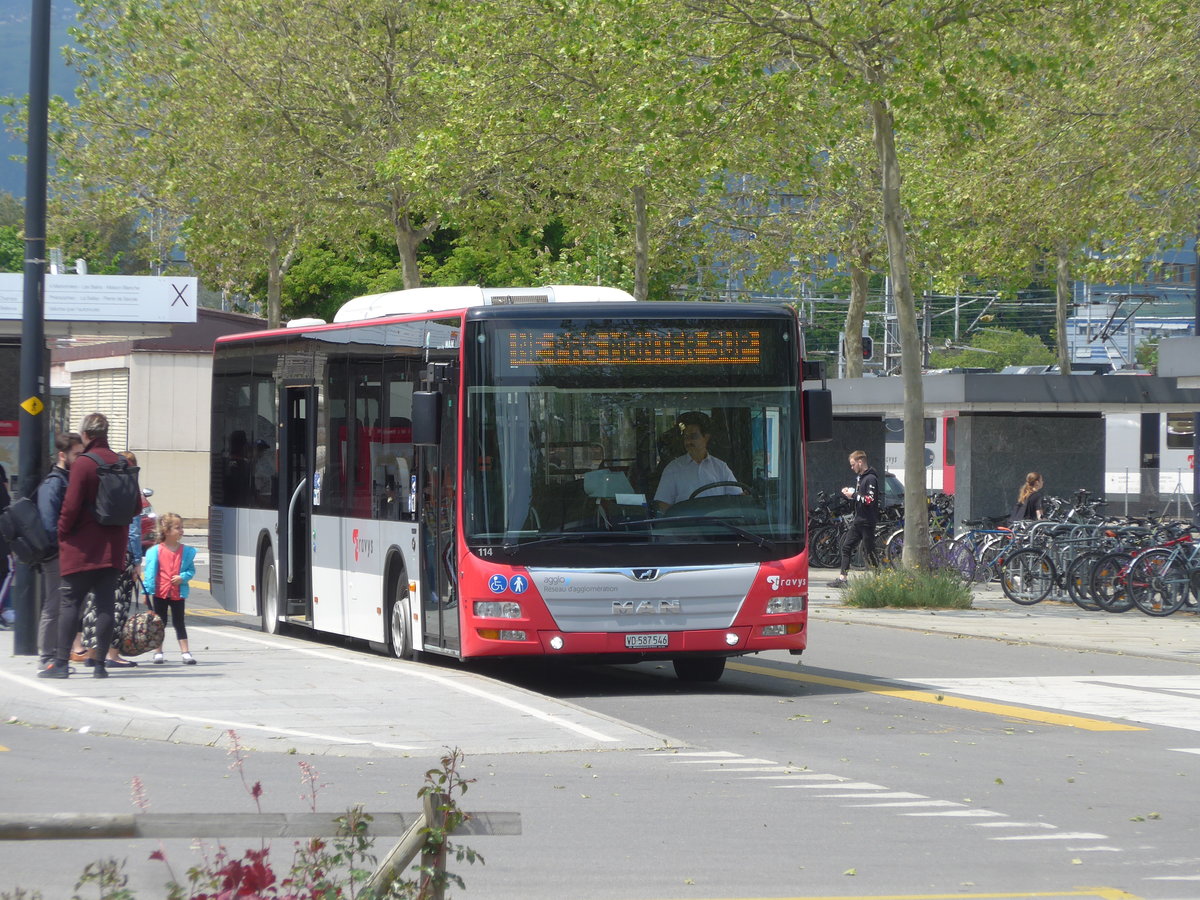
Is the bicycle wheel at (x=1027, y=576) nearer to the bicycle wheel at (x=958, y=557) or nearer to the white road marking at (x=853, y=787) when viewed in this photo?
the bicycle wheel at (x=958, y=557)

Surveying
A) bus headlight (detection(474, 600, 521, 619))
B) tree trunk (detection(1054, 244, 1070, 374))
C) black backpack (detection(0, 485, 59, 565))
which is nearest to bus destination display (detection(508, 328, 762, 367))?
bus headlight (detection(474, 600, 521, 619))

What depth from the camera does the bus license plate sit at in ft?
42.1

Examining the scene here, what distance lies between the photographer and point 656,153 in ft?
78.3

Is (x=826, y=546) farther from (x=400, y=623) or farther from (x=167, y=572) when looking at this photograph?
(x=167, y=572)

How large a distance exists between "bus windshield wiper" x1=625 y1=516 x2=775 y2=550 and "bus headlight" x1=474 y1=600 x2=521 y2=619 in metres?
1.06

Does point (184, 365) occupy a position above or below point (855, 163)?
below

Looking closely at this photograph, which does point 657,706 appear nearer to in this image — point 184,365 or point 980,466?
point 980,466

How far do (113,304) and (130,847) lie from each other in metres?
12.7

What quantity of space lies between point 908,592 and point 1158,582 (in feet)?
9.55

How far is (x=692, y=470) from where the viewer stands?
511 inches

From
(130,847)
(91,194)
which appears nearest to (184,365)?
(91,194)

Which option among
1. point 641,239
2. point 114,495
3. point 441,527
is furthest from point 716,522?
point 641,239

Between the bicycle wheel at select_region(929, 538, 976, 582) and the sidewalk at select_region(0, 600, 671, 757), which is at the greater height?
A: the bicycle wheel at select_region(929, 538, 976, 582)

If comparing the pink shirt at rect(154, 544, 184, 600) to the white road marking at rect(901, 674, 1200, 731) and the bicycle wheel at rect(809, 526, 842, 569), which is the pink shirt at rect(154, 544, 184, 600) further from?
the bicycle wheel at rect(809, 526, 842, 569)
